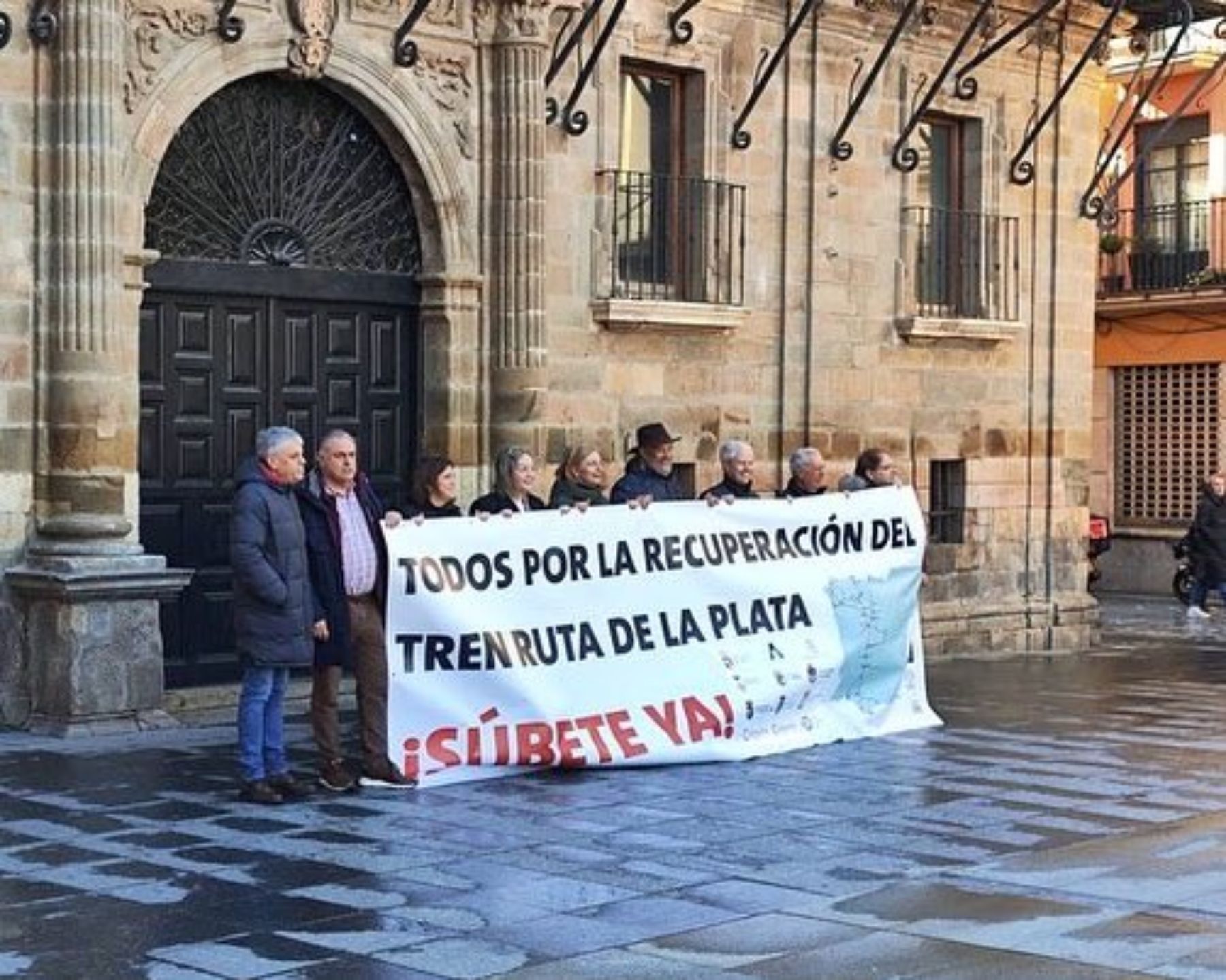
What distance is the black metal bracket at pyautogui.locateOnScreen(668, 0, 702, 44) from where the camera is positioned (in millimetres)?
Answer: 16641

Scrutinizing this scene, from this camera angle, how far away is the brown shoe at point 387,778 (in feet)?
35.9

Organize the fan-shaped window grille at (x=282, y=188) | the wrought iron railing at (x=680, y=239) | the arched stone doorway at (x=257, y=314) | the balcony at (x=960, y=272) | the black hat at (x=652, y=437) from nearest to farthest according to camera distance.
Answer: the black hat at (x=652, y=437) < the arched stone doorway at (x=257, y=314) < the fan-shaped window grille at (x=282, y=188) < the wrought iron railing at (x=680, y=239) < the balcony at (x=960, y=272)

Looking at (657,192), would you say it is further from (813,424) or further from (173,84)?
(173,84)

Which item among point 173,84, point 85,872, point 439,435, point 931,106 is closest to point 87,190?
point 173,84

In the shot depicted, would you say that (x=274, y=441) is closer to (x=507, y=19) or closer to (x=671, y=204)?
(x=507, y=19)

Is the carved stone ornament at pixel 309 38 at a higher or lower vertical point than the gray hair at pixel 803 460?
higher

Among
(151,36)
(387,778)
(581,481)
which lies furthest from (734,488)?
(151,36)

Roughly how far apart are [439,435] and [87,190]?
11.1ft

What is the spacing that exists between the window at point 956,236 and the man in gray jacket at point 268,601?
30.4ft

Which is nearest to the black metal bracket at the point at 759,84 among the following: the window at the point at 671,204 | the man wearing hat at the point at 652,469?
the window at the point at 671,204

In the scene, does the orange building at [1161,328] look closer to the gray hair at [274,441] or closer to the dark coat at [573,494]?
the dark coat at [573,494]

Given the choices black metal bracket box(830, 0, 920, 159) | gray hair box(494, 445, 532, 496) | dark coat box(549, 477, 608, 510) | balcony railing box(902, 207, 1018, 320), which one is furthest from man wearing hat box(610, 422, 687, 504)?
balcony railing box(902, 207, 1018, 320)

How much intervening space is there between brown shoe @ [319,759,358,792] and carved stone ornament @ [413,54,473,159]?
561 cm

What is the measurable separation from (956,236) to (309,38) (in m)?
7.13
